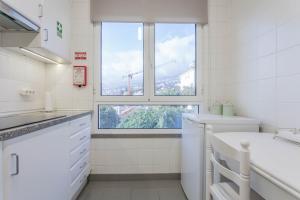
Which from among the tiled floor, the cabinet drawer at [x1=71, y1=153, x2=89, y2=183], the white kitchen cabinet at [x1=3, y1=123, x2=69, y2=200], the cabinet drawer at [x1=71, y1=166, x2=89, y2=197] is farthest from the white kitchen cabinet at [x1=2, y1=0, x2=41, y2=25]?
the tiled floor

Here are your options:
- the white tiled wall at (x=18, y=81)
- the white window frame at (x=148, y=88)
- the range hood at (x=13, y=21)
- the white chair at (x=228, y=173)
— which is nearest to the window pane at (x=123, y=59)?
the white window frame at (x=148, y=88)

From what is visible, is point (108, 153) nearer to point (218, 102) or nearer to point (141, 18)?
point (218, 102)

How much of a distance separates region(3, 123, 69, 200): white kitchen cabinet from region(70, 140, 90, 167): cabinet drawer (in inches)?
5.7

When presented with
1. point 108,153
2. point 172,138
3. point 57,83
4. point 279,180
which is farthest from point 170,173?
point 279,180

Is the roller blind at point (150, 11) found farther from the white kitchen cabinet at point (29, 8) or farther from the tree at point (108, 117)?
the tree at point (108, 117)

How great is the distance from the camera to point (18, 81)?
7.38ft

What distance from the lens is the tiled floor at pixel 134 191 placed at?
2463mm

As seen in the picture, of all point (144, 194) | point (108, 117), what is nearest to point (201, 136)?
point (144, 194)

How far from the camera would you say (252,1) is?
235 centimetres

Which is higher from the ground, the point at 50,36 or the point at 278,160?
the point at 50,36

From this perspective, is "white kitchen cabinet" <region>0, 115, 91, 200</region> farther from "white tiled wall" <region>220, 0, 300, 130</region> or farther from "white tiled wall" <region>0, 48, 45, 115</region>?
"white tiled wall" <region>220, 0, 300, 130</region>

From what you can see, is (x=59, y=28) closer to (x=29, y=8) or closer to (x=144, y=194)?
(x=29, y=8)

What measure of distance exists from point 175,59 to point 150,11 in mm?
664

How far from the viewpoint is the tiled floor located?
2463 millimetres
